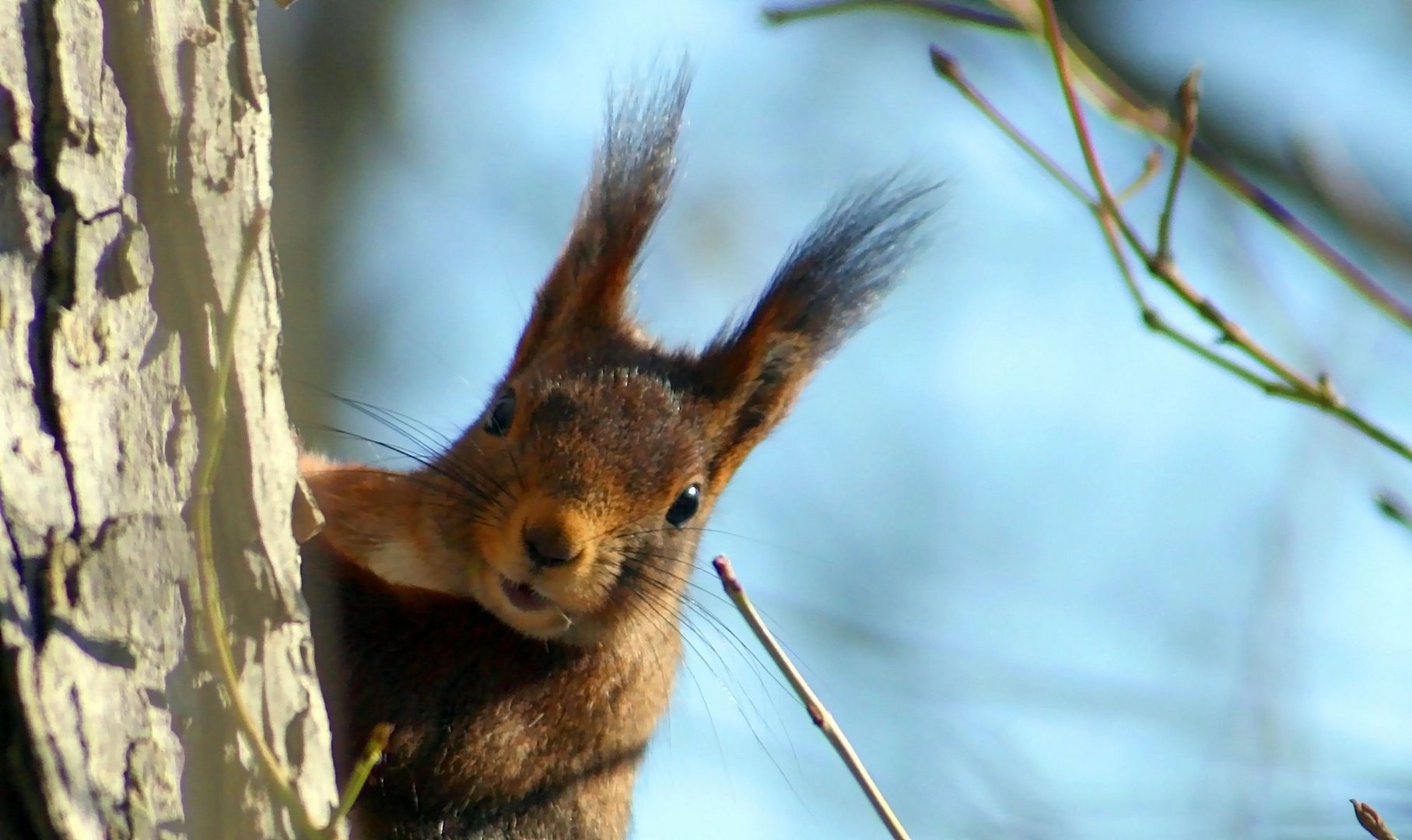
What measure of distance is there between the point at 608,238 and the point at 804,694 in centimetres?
138

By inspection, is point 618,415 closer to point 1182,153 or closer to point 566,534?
point 566,534

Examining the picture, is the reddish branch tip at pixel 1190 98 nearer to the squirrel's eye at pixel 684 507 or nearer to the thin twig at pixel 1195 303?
the thin twig at pixel 1195 303

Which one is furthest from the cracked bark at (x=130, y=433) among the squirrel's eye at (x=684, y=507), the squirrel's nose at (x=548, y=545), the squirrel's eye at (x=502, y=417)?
the squirrel's eye at (x=684, y=507)

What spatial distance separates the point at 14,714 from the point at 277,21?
3357 millimetres

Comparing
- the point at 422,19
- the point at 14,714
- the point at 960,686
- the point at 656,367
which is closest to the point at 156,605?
the point at 14,714

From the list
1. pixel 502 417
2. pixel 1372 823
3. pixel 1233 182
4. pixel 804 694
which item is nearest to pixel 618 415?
pixel 502 417

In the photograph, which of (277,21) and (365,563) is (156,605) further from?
(277,21)

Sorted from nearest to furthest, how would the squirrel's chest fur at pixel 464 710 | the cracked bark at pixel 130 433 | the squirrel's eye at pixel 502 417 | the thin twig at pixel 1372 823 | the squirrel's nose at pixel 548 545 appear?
1. the cracked bark at pixel 130 433
2. the thin twig at pixel 1372 823
3. the squirrel's chest fur at pixel 464 710
4. the squirrel's nose at pixel 548 545
5. the squirrel's eye at pixel 502 417

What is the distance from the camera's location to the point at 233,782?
1578mm

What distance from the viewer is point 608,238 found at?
2.92 m

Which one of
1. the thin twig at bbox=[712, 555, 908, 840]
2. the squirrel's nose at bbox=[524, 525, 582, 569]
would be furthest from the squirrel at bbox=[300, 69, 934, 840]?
the thin twig at bbox=[712, 555, 908, 840]

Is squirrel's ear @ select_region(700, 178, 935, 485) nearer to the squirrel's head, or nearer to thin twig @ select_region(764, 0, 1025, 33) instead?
the squirrel's head

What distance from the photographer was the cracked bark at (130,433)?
1417 millimetres

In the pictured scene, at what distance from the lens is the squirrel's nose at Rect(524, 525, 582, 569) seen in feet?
7.68
